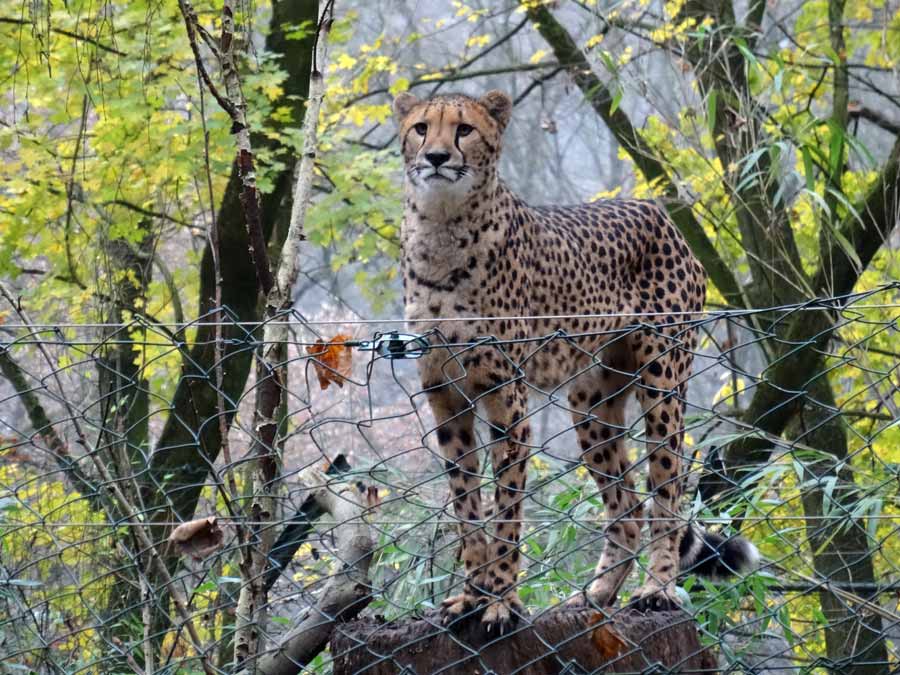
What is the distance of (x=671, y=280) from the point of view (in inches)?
188

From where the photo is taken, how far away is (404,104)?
4332 mm

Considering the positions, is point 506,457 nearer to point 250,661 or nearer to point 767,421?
point 250,661

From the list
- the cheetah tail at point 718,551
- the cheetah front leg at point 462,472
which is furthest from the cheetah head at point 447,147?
the cheetah tail at point 718,551

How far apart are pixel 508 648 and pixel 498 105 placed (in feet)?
6.68

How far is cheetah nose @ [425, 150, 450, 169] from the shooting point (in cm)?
407

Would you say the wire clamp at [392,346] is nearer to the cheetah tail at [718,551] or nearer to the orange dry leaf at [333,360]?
the orange dry leaf at [333,360]

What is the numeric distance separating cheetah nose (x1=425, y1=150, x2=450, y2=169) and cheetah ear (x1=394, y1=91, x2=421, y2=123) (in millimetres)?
319

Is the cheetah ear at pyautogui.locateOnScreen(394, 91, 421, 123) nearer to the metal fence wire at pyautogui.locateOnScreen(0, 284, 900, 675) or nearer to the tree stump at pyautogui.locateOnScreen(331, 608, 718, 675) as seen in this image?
the metal fence wire at pyautogui.locateOnScreen(0, 284, 900, 675)

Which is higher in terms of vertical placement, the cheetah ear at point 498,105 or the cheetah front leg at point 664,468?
the cheetah ear at point 498,105

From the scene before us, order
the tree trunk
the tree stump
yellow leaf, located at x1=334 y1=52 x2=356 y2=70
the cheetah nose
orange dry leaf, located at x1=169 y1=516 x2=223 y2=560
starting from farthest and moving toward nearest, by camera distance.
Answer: yellow leaf, located at x1=334 y1=52 x2=356 y2=70, the tree trunk, the cheetah nose, the tree stump, orange dry leaf, located at x1=169 y1=516 x2=223 y2=560

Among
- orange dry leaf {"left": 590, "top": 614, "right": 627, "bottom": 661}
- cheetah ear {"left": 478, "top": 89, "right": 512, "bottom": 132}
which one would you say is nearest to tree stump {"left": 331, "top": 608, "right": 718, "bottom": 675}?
orange dry leaf {"left": 590, "top": 614, "right": 627, "bottom": 661}

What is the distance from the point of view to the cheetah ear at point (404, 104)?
431cm

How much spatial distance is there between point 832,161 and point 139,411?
4.76 metres

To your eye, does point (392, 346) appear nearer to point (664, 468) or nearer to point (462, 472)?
point (462, 472)
